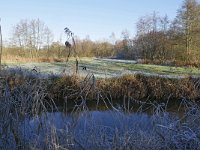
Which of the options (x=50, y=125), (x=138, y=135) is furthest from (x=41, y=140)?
(x=138, y=135)

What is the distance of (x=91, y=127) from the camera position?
3.62m

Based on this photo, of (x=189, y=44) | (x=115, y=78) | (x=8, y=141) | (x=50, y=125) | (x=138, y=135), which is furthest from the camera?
(x=189, y=44)

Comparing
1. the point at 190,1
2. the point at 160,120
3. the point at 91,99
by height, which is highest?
the point at 190,1

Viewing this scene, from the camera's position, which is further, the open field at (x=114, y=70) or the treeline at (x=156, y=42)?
the treeline at (x=156, y=42)

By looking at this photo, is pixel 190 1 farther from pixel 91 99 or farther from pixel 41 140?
pixel 41 140

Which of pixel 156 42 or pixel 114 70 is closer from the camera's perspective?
pixel 114 70

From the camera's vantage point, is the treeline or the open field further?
the treeline

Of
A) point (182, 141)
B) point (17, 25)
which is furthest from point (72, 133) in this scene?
point (17, 25)

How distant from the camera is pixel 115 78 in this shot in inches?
550

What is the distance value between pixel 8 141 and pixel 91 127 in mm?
892

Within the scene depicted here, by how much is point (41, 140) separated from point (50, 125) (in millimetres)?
246

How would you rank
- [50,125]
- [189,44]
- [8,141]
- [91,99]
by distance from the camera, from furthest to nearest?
[189,44] → [91,99] → [8,141] → [50,125]

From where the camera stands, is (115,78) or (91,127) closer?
(91,127)

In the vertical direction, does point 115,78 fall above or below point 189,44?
below
